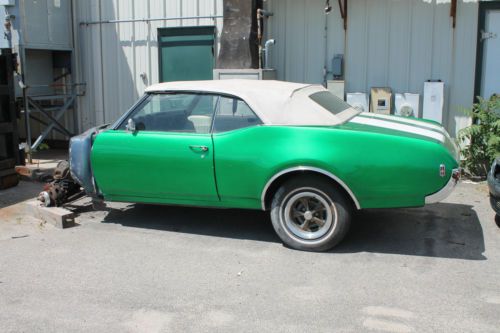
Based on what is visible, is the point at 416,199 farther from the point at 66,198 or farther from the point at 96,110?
the point at 96,110

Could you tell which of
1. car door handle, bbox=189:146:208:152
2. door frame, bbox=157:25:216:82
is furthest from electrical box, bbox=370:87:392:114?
car door handle, bbox=189:146:208:152

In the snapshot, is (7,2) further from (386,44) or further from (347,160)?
(347,160)

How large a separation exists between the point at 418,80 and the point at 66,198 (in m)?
5.56

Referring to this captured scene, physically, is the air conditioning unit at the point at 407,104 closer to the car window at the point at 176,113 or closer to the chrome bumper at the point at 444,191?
the chrome bumper at the point at 444,191

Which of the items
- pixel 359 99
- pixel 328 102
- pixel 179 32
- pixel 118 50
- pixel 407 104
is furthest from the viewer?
pixel 118 50

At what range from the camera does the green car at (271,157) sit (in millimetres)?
5047

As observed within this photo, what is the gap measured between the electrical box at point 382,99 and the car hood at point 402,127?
2704 mm

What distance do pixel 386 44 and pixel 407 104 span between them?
1027 millimetres

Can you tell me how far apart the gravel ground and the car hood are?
103cm

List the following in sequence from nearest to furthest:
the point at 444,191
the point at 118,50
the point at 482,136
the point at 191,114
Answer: the point at 444,191, the point at 191,114, the point at 482,136, the point at 118,50

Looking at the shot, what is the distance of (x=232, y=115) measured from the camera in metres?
5.64

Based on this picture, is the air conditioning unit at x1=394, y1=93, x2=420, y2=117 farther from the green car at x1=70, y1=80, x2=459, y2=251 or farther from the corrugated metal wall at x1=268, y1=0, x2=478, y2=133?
the green car at x1=70, y1=80, x2=459, y2=251

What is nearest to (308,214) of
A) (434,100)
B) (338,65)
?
(434,100)

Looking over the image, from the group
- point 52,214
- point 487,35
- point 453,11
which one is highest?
point 453,11
